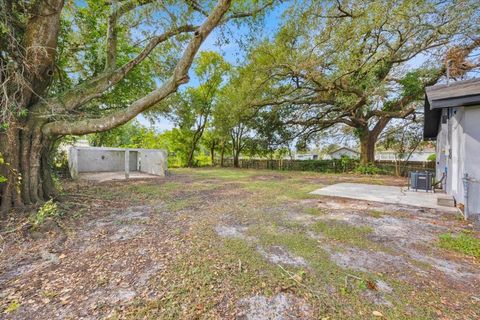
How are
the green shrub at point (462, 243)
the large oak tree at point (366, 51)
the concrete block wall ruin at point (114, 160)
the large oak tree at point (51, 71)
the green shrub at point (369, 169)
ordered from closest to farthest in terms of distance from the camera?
the green shrub at point (462, 243) < the large oak tree at point (51, 71) < the large oak tree at point (366, 51) < the concrete block wall ruin at point (114, 160) < the green shrub at point (369, 169)

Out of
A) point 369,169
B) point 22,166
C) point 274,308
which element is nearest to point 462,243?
point 274,308

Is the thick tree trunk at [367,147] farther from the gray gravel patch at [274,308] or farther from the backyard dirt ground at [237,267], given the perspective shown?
the gray gravel patch at [274,308]

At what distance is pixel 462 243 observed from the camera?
3016mm

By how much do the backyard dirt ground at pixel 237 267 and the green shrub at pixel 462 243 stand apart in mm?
112

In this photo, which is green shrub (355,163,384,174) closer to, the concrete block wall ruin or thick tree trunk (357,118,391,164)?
thick tree trunk (357,118,391,164)

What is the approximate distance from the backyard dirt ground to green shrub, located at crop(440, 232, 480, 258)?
11 cm

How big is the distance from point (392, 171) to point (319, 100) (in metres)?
6.22

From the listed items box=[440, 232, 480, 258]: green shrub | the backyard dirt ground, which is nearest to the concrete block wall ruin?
the backyard dirt ground

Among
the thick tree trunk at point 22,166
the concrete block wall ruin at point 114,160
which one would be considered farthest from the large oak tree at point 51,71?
the concrete block wall ruin at point 114,160

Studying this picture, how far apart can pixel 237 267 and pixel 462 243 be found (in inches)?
129

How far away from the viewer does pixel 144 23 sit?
5441 mm

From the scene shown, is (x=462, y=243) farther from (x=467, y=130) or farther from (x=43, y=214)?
(x=43, y=214)

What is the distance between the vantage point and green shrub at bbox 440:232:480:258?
280 cm

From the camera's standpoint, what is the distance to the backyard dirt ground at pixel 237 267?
5.81 feet
